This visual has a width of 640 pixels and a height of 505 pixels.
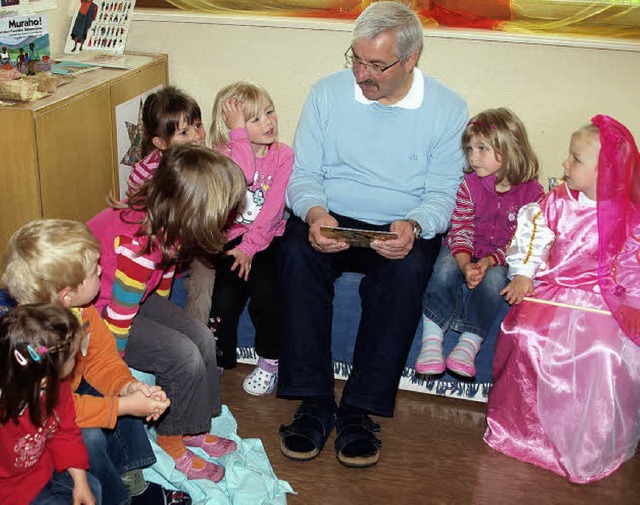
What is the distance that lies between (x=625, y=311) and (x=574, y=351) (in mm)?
182

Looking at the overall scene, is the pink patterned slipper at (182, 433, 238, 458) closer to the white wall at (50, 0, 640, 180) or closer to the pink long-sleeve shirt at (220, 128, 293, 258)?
the pink long-sleeve shirt at (220, 128, 293, 258)

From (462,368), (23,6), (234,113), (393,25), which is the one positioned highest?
(393,25)

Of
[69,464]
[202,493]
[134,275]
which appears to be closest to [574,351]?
[202,493]

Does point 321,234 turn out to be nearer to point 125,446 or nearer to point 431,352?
point 431,352

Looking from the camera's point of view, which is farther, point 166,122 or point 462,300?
point 166,122

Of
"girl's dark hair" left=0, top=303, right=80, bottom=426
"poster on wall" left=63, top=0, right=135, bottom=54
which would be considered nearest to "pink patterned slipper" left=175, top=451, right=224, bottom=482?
"girl's dark hair" left=0, top=303, right=80, bottom=426

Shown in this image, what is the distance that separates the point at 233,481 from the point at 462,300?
3.03ft

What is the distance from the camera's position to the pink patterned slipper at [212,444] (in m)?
2.26

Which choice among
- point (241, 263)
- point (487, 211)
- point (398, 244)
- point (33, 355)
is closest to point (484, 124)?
point (487, 211)

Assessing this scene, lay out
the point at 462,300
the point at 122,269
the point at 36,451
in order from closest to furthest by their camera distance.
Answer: the point at 36,451, the point at 122,269, the point at 462,300

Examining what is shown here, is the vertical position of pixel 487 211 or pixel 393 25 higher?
pixel 393 25

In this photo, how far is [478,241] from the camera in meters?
2.66

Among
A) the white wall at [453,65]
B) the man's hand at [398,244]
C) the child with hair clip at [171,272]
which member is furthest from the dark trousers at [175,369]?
the white wall at [453,65]

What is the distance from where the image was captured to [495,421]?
2.41 meters
